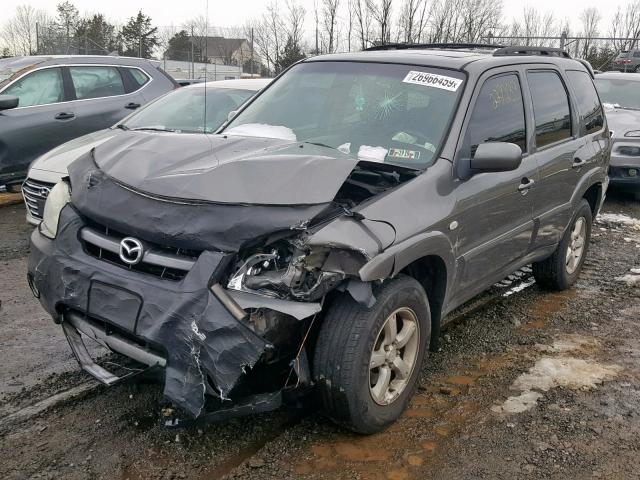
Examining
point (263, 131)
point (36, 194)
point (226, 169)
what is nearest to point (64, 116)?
point (36, 194)

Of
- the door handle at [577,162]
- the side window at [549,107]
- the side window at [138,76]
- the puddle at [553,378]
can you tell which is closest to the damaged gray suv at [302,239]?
the side window at [549,107]

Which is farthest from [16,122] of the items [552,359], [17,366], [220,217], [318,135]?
[552,359]

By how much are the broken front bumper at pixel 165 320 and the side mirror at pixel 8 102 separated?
540 centimetres

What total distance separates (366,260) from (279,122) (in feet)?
5.44

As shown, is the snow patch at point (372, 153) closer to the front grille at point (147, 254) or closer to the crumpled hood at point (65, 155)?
the front grille at point (147, 254)

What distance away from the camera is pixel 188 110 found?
692 centimetres

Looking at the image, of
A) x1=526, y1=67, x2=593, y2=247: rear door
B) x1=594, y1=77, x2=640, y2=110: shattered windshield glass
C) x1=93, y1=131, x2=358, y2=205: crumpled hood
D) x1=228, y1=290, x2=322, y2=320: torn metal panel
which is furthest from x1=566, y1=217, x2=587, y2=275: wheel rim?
x1=594, y1=77, x2=640, y2=110: shattered windshield glass

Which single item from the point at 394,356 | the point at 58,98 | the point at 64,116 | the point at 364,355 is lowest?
the point at 394,356

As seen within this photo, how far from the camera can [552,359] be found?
13.9 ft

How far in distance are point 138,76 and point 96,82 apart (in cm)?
64

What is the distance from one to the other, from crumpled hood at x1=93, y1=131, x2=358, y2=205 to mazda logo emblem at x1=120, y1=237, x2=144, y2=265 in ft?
0.81

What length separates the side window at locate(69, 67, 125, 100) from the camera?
8.52 meters

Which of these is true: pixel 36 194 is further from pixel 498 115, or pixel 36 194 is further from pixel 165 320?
pixel 498 115

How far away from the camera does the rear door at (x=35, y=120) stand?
25.5 feet
